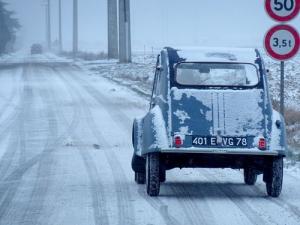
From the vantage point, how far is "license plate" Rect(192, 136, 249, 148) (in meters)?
9.94

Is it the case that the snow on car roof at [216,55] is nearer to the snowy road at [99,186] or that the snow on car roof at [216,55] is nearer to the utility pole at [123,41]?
the snowy road at [99,186]

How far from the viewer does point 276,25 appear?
497 inches

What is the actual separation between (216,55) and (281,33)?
7.16ft

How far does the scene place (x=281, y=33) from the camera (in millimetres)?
12664

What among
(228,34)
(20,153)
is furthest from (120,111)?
(228,34)

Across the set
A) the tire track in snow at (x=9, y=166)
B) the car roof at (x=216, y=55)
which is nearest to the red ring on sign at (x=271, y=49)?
the car roof at (x=216, y=55)

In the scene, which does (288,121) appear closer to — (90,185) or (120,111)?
(120,111)

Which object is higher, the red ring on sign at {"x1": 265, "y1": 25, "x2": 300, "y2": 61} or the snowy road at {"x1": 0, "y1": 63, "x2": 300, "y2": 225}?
the red ring on sign at {"x1": 265, "y1": 25, "x2": 300, "y2": 61}

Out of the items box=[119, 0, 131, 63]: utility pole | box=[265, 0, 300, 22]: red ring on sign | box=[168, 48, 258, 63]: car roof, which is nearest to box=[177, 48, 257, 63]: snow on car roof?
box=[168, 48, 258, 63]: car roof

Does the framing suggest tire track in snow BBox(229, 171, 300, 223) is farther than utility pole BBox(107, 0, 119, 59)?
No

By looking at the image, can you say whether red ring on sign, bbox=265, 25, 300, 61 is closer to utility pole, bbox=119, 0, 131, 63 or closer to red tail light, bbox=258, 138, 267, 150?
red tail light, bbox=258, 138, 267, 150

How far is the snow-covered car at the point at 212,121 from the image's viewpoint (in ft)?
32.7

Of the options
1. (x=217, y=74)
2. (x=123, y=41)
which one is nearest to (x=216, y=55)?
(x=217, y=74)

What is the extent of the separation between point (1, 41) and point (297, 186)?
85.2m
